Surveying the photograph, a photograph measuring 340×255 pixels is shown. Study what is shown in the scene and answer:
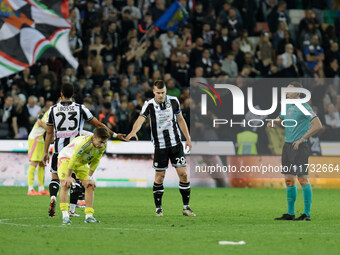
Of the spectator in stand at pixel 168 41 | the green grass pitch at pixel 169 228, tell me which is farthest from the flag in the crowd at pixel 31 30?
the spectator in stand at pixel 168 41

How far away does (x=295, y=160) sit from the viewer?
14.1 m

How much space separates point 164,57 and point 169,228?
51.9 feet

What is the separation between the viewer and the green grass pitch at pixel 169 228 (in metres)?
10.3

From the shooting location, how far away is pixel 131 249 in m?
10.1

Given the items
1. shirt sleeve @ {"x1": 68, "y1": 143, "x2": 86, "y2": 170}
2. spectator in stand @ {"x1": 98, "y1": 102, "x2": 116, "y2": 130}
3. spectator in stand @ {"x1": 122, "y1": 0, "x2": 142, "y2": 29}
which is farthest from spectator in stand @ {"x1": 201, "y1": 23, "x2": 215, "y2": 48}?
shirt sleeve @ {"x1": 68, "y1": 143, "x2": 86, "y2": 170}

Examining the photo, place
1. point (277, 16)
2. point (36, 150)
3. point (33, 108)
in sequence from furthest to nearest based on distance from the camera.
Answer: point (277, 16)
point (33, 108)
point (36, 150)

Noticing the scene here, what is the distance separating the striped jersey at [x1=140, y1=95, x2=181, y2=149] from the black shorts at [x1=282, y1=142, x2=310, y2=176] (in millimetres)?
2172

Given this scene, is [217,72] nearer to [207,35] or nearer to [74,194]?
[207,35]

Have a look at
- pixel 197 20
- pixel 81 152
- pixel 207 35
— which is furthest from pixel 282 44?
pixel 81 152

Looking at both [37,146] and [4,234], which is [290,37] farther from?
[4,234]

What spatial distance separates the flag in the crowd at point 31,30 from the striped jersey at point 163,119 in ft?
24.2

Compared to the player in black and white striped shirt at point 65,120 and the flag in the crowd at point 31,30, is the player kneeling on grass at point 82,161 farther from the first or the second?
the flag in the crowd at point 31,30

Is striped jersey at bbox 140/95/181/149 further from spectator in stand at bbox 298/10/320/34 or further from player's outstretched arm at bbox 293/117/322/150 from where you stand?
spectator in stand at bbox 298/10/320/34

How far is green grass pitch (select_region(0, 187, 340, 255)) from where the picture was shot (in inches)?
404
